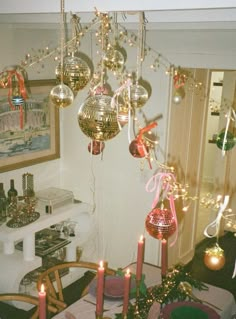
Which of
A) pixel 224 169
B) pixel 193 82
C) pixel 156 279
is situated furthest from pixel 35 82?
pixel 224 169

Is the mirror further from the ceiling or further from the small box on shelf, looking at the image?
the ceiling

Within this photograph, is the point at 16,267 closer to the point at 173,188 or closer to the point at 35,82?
the point at 35,82

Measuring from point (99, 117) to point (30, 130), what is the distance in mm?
1861

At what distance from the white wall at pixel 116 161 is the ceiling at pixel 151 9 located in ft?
2.11

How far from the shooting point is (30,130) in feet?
10.9

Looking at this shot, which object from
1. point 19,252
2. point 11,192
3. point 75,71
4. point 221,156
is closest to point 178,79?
point 75,71

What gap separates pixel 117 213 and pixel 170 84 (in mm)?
1247

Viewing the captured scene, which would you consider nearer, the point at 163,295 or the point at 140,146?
the point at 140,146

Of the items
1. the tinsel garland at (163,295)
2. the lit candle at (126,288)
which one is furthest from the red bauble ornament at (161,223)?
the tinsel garland at (163,295)

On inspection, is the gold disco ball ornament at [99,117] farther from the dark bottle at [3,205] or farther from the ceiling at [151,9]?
the dark bottle at [3,205]

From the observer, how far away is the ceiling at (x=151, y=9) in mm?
1358

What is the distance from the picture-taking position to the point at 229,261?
4219 millimetres

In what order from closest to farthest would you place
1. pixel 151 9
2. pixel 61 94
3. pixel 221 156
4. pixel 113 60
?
pixel 151 9, pixel 61 94, pixel 113 60, pixel 221 156

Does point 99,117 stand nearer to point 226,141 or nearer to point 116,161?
point 226,141
